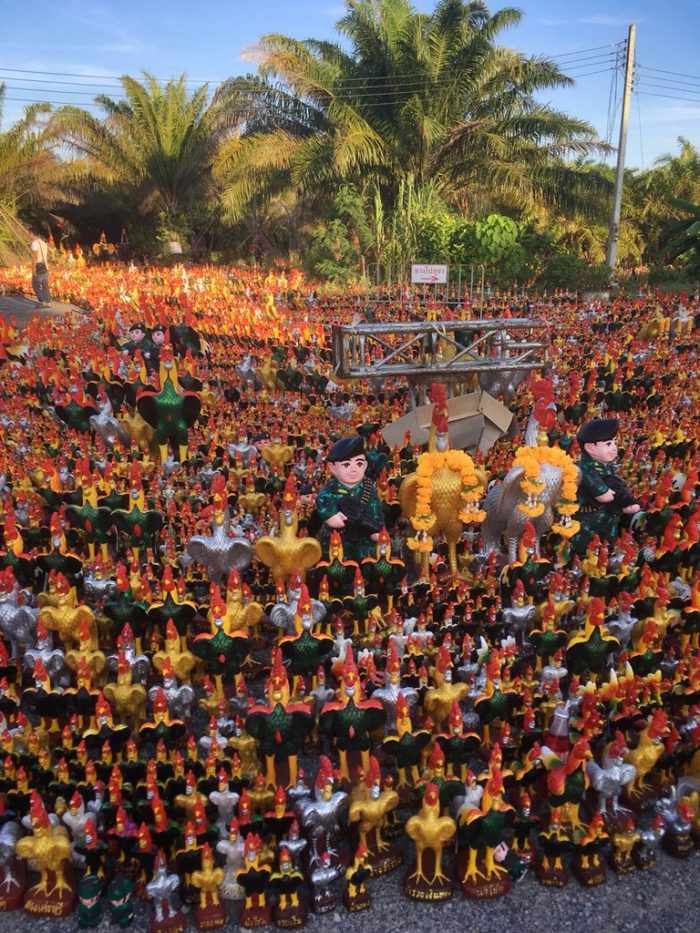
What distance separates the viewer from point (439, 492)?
4.46m

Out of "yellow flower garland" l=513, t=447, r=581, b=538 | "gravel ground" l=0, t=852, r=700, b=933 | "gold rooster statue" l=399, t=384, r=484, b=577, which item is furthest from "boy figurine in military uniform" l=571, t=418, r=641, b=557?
"gravel ground" l=0, t=852, r=700, b=933

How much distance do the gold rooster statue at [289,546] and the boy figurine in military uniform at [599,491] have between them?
6.03 feet

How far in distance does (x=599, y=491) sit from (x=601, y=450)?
0.94 feet

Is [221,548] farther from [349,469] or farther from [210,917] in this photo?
[210,917]

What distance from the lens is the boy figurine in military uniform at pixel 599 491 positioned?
4.52m

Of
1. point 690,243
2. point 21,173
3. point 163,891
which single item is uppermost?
point 21,173

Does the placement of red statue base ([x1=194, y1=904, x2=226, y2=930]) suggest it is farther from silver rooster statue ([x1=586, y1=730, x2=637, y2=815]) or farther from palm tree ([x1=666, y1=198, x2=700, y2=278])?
palm tree ([x1=666, y1=198, x2=700, y2=278])

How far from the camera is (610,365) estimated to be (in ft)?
26.6

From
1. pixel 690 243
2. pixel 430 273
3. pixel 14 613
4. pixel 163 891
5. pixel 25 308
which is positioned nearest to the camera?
pixel 163 891

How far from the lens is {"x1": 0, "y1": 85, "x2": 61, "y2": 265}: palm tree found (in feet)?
71.6

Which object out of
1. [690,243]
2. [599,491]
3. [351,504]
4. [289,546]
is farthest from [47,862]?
[690,243]

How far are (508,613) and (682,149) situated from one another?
94.6ft

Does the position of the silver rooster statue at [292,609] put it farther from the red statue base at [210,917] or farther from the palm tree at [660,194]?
the palm tree at [660,194]

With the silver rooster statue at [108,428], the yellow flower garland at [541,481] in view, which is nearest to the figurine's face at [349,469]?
the yellow flower garland at [541,481]
